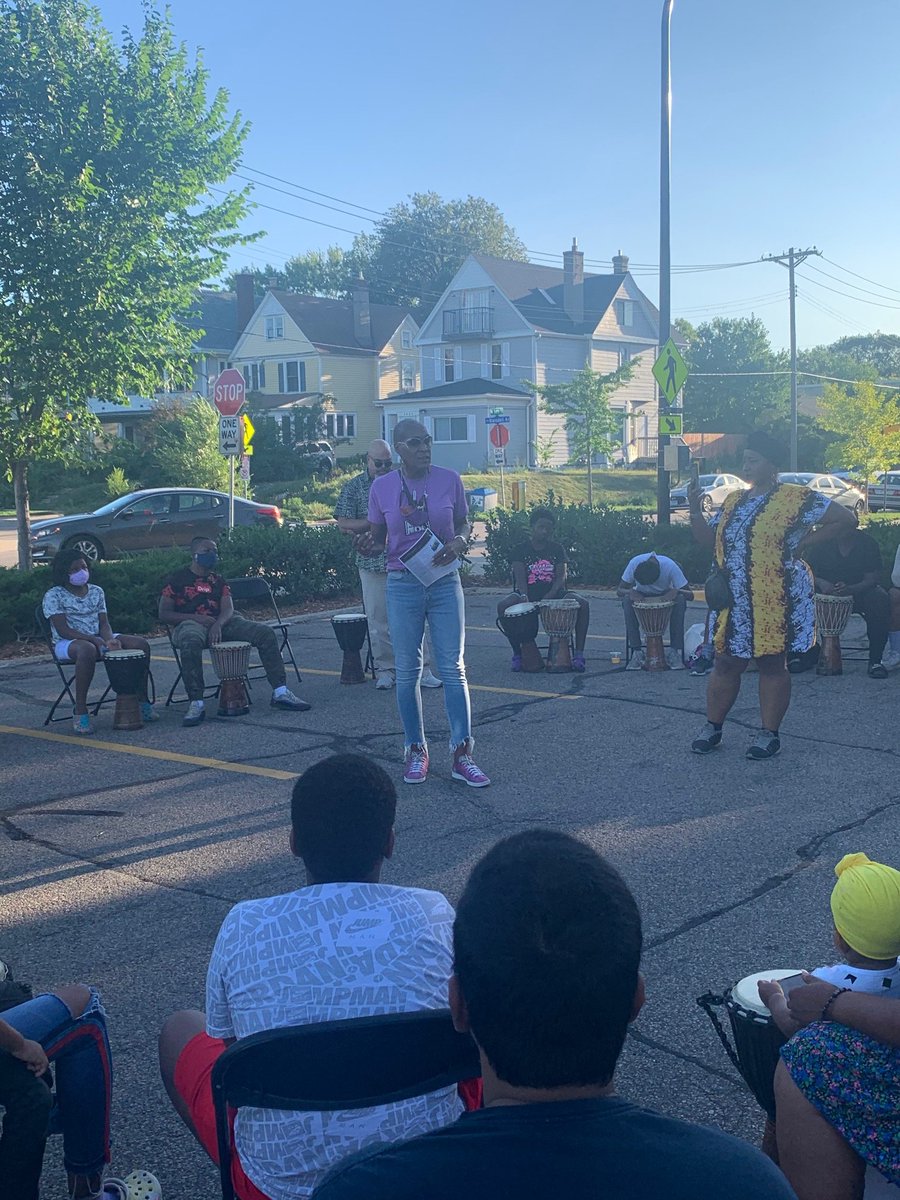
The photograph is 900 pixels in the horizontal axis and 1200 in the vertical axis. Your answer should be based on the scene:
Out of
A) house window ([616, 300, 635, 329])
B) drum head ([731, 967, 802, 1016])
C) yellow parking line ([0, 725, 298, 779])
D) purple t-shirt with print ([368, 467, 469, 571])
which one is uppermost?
house window ([616, 300, 635, 329])

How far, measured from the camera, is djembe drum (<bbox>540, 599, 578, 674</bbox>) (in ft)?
34.2

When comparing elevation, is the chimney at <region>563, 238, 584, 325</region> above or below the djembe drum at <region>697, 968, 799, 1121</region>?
above

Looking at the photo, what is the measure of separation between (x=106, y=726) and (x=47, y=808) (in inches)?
87.8

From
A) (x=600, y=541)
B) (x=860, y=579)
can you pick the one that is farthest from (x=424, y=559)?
(x=600, y=541)

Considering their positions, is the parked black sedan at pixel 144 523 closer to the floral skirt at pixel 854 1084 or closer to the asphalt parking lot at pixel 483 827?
the asphalt parking lot at pixel 483 827

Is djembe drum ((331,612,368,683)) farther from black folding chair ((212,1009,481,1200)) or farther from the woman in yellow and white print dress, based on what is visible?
black folding chair ((212,1009,481,1200))

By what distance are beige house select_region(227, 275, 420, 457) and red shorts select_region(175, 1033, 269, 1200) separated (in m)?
55.1

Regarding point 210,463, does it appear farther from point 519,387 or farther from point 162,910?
point 162,910

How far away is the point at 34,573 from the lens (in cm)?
1288

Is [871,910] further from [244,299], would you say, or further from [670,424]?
[244,299]

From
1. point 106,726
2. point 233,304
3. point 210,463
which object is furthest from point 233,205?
point 233,304

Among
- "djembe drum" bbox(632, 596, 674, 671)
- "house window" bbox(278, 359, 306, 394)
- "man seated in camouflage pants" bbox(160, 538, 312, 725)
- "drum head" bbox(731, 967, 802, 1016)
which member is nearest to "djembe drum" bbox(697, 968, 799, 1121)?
"drum head" bbox(731, 967, 802, 1016)

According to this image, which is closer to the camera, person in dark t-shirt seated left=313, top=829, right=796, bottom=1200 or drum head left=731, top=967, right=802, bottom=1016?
person in dark t-shirt seated left=313, top=829, right=796, bottom=1200

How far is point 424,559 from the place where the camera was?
6.71 m
